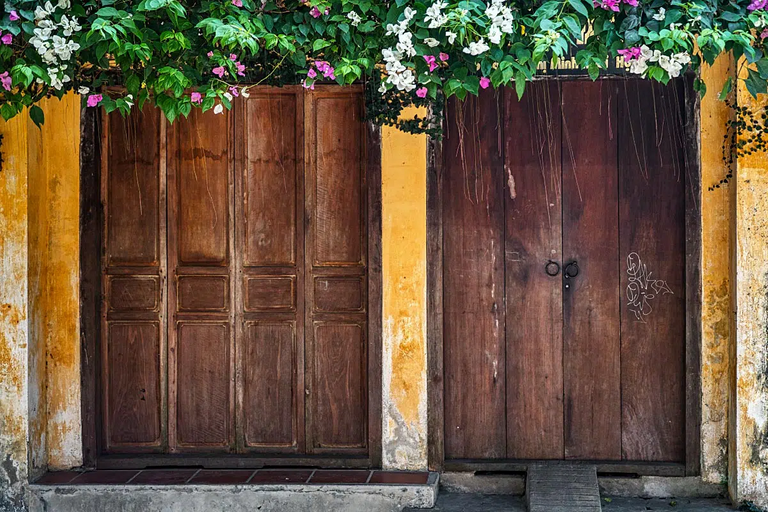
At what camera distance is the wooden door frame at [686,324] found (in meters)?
4.76

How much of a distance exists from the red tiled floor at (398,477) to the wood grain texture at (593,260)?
0.99 metres

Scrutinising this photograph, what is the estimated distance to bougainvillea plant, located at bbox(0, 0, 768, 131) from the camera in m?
3.31

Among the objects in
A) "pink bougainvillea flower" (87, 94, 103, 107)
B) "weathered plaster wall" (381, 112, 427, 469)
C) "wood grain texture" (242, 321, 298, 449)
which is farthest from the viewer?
"wood grain texture" (242, 321, 298, 449)

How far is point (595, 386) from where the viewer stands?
16.3 ft

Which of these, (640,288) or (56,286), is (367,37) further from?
(56,286)

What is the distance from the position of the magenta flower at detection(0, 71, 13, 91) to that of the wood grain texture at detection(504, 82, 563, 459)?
2.76 m

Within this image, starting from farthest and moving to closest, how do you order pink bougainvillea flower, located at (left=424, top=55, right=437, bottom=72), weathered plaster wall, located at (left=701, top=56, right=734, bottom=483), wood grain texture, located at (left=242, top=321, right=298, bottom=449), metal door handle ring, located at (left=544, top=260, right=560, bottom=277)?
1. wood grain texture, located at (left=242, top=321, right=298, bottom=449)
2. metal door handle ring, located at (left=544, top=260, right=560, bottom=277)
3. weathered plaster wall, located at (left=701, top=56, right=734, bottom=483)
4. pink bougainvillea flower, located at (left=424, top=55, right=437, bottom=72)

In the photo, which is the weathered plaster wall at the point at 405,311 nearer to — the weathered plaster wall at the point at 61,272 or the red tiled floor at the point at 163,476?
the red tiled floor at the point at 163,476

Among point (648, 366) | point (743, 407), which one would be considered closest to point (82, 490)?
point (648, 366)

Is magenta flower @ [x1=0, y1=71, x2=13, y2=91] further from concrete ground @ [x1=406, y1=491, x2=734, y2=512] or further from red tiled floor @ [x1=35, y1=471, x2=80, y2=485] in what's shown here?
concrete ground @ [x1=406, y1=491, x2=734, y2=512]

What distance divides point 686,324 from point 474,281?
1262 millimetres

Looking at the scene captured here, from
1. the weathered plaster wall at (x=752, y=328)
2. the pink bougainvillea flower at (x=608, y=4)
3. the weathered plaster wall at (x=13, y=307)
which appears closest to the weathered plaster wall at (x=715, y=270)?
the weathered plaster wall at (x=752, y=328)

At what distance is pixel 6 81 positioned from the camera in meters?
3.63

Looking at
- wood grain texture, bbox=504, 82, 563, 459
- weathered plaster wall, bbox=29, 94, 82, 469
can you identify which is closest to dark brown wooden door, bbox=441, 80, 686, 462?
wood grain texture, bbox=504, 82, 563, 459
